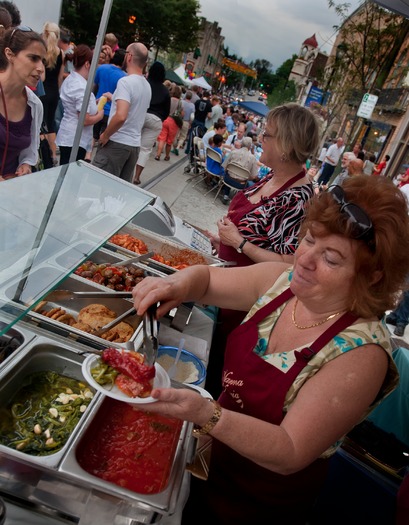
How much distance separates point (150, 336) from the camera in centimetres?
149

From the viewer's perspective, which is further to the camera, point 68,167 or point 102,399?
point 68,167

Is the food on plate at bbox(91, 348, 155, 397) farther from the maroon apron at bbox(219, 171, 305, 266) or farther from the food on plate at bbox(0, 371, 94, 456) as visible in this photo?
the maroon apron at bbox(219, 171, 305, 266)

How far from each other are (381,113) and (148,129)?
20.7 metres

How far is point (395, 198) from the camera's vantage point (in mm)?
1376

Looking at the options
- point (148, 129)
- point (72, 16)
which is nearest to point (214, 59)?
point (72, 16)

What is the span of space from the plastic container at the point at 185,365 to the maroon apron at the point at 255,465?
23 cm

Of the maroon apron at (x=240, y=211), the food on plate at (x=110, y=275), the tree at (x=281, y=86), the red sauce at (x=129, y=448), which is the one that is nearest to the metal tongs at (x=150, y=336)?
the red sauce at (x=129, y=448)

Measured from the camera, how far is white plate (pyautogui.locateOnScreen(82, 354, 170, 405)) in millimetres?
1129

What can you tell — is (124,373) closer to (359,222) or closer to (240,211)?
(359,222)

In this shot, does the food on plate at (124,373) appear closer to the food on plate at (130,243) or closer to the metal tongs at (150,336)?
the metal tongs at (150,336)

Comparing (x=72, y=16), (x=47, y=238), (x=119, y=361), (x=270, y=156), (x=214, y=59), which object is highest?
(x=214, y=59)

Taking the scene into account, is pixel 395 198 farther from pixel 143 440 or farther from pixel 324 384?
pixel 143 440

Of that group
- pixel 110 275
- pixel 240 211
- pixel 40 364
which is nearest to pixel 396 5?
pixel 240 211

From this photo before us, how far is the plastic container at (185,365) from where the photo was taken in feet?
6.43
